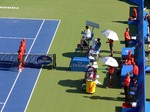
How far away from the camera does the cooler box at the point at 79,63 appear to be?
80.3ft

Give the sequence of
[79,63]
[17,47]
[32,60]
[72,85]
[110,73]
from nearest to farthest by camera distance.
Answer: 1. [110,73]
2. [72,85]
3. [79,63]
4. [32,60]
5. [17,47]

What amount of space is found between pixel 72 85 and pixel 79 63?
61.1 inches

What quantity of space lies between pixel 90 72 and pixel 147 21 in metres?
8.47

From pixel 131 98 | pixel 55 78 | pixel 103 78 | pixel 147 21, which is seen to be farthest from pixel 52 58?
pixel 147 21

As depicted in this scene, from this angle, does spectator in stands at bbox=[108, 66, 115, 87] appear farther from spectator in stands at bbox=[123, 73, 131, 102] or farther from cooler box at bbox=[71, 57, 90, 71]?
cooler box at bbox=[71, 57, 90, 71]

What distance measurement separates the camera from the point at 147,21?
29.4 meters

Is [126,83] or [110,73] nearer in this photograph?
[126,83]

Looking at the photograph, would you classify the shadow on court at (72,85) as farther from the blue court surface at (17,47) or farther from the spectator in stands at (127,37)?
the spectator in stands at (127,37)

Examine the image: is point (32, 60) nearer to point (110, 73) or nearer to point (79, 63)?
point (79, 63)

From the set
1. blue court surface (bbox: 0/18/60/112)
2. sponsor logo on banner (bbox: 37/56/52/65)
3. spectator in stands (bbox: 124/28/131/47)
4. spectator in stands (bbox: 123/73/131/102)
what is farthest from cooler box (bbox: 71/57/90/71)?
spectator in stands (bbox: 123/73/131/102)

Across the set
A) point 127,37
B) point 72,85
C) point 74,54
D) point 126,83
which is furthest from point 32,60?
point 126,83

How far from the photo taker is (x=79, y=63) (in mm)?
24609

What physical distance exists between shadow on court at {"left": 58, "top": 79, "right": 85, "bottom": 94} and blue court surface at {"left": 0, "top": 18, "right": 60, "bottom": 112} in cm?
150

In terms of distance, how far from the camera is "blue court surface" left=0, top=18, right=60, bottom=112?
22125 millimetres
